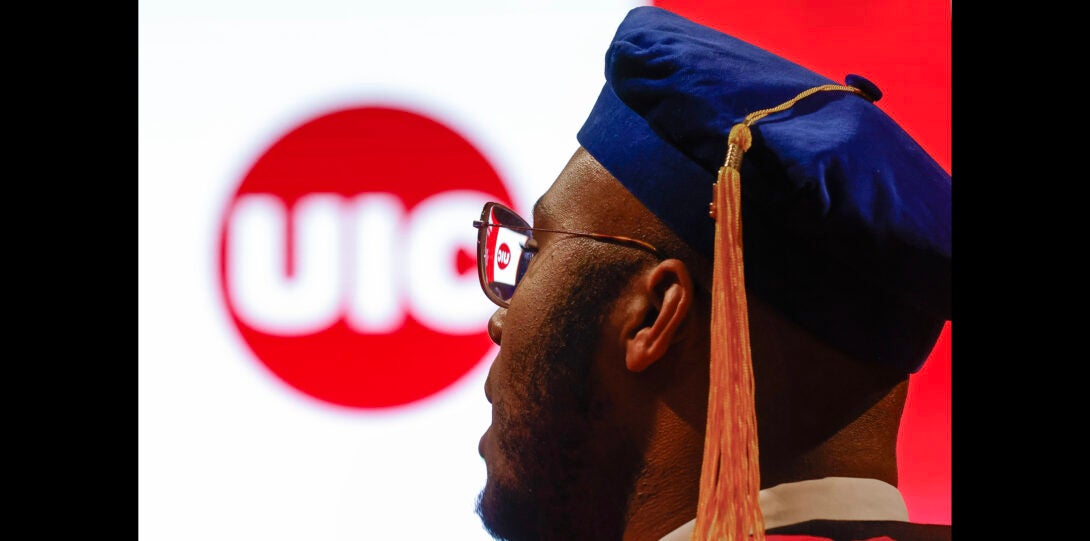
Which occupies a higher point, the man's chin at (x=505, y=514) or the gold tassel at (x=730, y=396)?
the gold tassel at (x=730, y=396)

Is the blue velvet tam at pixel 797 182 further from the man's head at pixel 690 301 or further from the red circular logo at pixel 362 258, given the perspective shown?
the red circular logo at pixel 362 258

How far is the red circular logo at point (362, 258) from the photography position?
8.19ft

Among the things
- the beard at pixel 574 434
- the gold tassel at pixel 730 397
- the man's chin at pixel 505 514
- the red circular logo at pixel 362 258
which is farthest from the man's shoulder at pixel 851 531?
the red circular logo at pixel 362 258

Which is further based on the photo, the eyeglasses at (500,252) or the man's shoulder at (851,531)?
the eyeglasses at (500,252)

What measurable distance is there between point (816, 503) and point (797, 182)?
17.9 inches

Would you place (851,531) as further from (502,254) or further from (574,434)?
(502,254)

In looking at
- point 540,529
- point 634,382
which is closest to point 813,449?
point 634,382

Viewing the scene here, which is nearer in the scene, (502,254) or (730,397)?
(730,397)

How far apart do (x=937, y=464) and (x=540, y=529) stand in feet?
4.38

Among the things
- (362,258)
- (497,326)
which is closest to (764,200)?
(497,326)

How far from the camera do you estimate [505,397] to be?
1.37 meters

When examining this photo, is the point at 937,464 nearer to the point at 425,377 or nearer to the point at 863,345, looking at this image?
the point at 863,345

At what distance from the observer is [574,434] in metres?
1.30

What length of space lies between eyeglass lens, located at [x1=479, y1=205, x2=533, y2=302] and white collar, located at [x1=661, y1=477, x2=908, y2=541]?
20.7 inches
